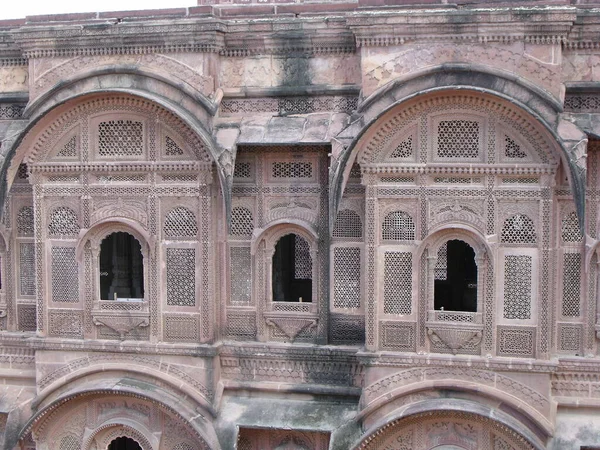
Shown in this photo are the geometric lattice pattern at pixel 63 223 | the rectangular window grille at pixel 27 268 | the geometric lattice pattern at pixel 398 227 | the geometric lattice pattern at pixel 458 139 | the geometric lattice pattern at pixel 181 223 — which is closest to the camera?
the geometric lattice pattern at pixel 458 139

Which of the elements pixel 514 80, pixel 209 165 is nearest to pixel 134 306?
pixel 209 165

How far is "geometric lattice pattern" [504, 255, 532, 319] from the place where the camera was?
28.7ft

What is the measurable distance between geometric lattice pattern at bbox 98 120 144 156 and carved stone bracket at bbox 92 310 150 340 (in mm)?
1807

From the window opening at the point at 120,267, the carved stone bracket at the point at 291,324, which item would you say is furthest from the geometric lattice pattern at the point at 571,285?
the window opening at the point at 120,267

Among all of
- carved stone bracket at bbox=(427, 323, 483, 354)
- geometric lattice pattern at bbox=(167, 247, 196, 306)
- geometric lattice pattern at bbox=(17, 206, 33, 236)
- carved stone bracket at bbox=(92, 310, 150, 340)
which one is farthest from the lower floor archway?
geometric lattice pattern at bbox=(17, 206, 33, 236)

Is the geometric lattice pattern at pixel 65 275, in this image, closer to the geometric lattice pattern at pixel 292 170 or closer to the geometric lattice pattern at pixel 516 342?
the geometric lattice pattern at pixel 292 170

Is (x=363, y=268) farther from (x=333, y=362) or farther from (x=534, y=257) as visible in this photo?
(x=534, y=257)

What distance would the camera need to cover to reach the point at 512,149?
866cm

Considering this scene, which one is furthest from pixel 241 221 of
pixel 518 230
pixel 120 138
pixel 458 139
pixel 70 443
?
pixel 70 443

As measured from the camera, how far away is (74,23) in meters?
9.69

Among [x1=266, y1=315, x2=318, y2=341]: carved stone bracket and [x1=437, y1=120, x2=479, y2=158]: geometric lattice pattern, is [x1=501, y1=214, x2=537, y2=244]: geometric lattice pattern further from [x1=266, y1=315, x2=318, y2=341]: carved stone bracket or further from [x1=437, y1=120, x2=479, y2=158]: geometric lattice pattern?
[x1=266, y1=315, x2=318, y2=341]: carved stone bracket

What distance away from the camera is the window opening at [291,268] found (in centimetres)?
981

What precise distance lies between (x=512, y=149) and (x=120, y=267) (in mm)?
5407

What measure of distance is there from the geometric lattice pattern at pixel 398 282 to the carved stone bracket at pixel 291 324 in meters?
0.94
